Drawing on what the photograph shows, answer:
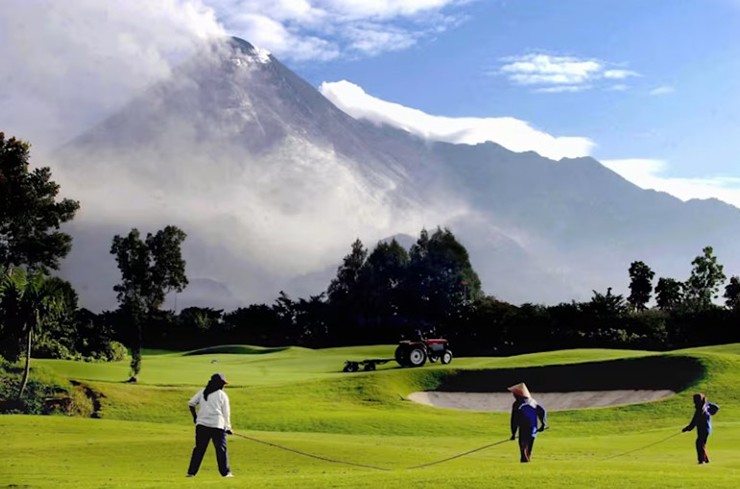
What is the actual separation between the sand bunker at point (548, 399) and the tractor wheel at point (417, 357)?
7375mm

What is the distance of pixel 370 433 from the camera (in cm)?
4088

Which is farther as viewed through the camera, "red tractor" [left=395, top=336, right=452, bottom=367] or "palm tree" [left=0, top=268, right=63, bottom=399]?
"red tractor" [left=395, top=336, right=452, bottom=367]

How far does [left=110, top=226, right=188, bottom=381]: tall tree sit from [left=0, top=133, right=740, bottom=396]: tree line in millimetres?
124

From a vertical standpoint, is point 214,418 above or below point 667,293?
below

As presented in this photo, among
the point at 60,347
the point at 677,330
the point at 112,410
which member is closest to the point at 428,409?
the point at 112,410

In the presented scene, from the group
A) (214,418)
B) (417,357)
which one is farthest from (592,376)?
(214,418)

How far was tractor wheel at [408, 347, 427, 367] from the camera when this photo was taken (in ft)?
205

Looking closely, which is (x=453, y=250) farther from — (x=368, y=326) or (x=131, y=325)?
(x=131, y=325)

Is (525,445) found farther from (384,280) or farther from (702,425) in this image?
(384,280)

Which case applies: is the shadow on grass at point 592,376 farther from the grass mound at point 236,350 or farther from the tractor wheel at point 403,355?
the grass mound at point 236,350

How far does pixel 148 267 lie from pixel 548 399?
35522 millimetres

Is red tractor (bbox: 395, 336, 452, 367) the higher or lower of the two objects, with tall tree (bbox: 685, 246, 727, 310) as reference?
lower

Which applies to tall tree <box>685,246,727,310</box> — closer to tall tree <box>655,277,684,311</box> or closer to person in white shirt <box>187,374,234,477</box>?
tall tree <box>655,277,684,311</box>

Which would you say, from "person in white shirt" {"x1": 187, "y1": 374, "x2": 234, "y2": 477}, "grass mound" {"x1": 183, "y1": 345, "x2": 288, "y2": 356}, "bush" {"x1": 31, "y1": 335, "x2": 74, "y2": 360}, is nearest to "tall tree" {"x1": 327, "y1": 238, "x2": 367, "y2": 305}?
"grass mound" {"x1": 183, "y1": 345, "x2": 288, "y2": 356}
